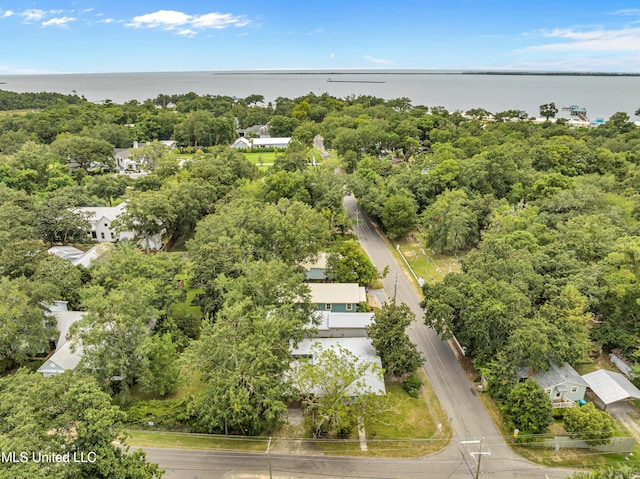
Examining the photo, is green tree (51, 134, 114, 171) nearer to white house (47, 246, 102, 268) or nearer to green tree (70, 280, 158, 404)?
white house (47, 246, 102, 268)

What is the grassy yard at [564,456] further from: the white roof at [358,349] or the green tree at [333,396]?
the green tree at [333,396]

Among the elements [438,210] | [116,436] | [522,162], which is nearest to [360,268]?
[438,210]

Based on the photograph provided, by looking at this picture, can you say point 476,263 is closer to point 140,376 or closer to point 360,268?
point 360,268

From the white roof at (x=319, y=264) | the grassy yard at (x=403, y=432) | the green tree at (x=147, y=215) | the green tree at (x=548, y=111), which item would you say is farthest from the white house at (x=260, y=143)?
the green tree at (x=548, y=111)

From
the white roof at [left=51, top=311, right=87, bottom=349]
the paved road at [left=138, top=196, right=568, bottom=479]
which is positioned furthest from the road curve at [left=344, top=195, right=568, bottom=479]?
the white roof at [left=51, top=311, right=87, bottom=349]

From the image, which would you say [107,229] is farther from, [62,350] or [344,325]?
[344,325]
